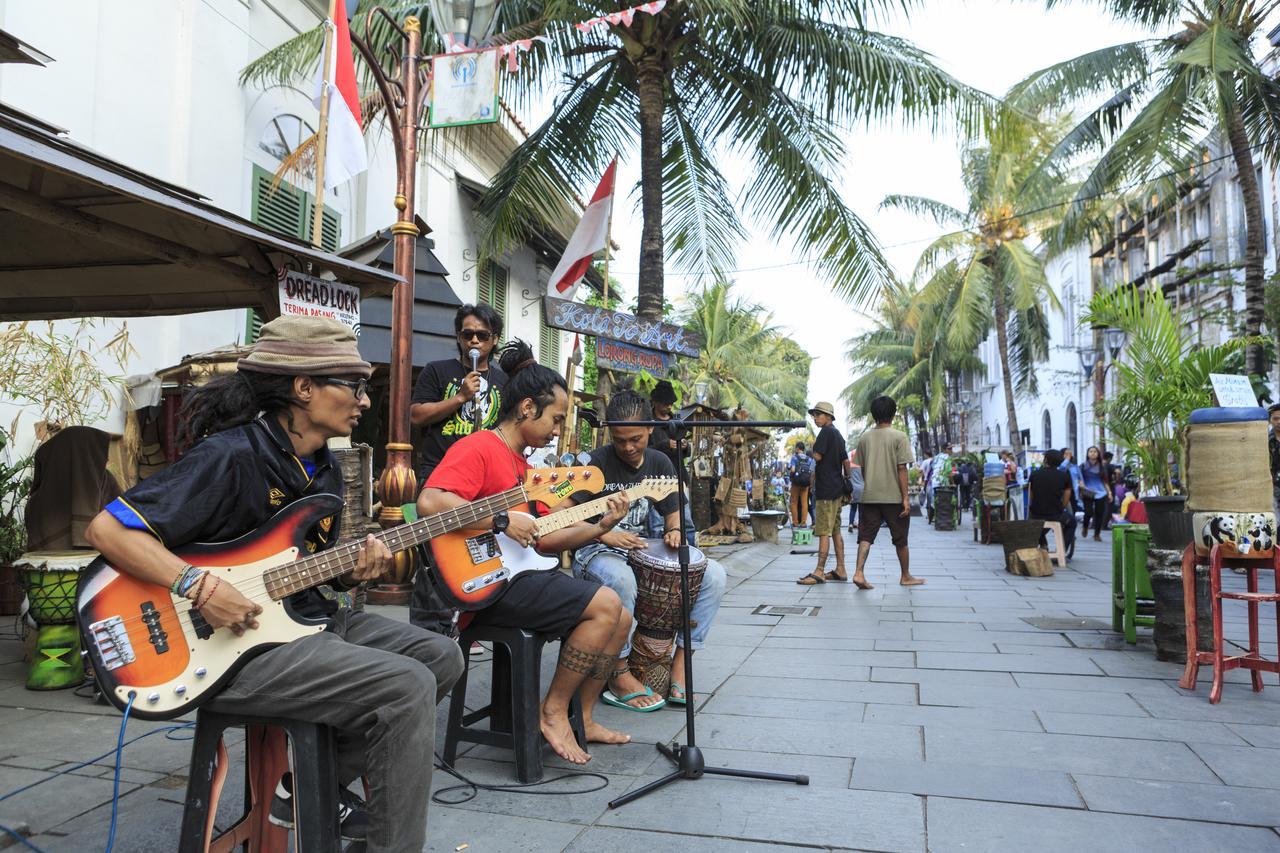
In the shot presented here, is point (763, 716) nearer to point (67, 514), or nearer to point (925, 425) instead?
point (67, 514)

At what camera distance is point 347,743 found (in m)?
2.44

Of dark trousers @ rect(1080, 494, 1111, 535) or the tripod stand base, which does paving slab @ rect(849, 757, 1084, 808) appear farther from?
dark trousers @ rect(1080, 494, 1111, 535)

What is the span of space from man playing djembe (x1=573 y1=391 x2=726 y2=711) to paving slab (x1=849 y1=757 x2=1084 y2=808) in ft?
3.85

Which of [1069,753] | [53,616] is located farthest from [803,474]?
[53,616]

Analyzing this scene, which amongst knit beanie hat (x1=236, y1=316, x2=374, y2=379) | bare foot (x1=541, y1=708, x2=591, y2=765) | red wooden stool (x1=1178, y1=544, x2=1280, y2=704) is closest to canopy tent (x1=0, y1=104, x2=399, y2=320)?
knit beanie hat (x1=236, y1=316, x2=374, y2=379)

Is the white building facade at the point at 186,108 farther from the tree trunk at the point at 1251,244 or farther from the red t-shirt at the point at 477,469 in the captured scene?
the tree trunk at the point at 1251,244

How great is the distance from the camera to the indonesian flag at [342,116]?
6031mm

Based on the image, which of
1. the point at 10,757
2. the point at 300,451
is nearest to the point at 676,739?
the point at 300,451

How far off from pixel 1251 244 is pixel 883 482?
29.6ft

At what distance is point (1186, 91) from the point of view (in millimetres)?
12742

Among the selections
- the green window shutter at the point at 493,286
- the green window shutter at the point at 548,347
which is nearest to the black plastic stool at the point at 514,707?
the green window shutter at the point at 493,286

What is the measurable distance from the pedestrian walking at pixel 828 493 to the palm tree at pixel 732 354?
1803 centimetres

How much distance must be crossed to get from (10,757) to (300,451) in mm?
2182

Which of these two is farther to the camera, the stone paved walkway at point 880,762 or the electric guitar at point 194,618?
the stone paved walkway at point 880,762
